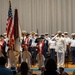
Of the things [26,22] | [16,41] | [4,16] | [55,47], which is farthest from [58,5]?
[16,41]

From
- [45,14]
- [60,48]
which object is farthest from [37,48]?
[45,14]

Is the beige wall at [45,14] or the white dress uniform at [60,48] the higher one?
the beige wall at [45,14]

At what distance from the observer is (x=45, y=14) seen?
816 inches

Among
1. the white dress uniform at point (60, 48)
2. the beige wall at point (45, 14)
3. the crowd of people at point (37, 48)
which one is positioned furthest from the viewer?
the beige wall at point (45, 14)

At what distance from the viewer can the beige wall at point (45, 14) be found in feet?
66.4

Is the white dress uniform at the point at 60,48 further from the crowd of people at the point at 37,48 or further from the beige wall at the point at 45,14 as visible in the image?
the beige wall at the point at 45,14

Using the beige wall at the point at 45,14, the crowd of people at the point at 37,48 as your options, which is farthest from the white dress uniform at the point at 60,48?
the beige wall at the point at 45,14

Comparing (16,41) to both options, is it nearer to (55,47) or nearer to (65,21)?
(55,47)

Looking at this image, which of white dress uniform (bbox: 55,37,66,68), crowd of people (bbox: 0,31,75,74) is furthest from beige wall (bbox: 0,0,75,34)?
white dress uniform (bbox: 55,37,66,68)

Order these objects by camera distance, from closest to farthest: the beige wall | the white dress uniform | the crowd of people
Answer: the crowd of people < the white dress uniform < the beige wall

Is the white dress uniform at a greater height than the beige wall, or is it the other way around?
the beige wall

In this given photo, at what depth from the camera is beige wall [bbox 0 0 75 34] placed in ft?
66.4

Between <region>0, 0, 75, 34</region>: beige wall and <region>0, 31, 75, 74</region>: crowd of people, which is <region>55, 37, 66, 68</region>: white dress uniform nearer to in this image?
<region>0, 31, 75, 74</region>: crowd of people

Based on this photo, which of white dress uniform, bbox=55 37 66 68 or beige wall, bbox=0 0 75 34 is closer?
white dress uniform, bbox=55 37 66 68
